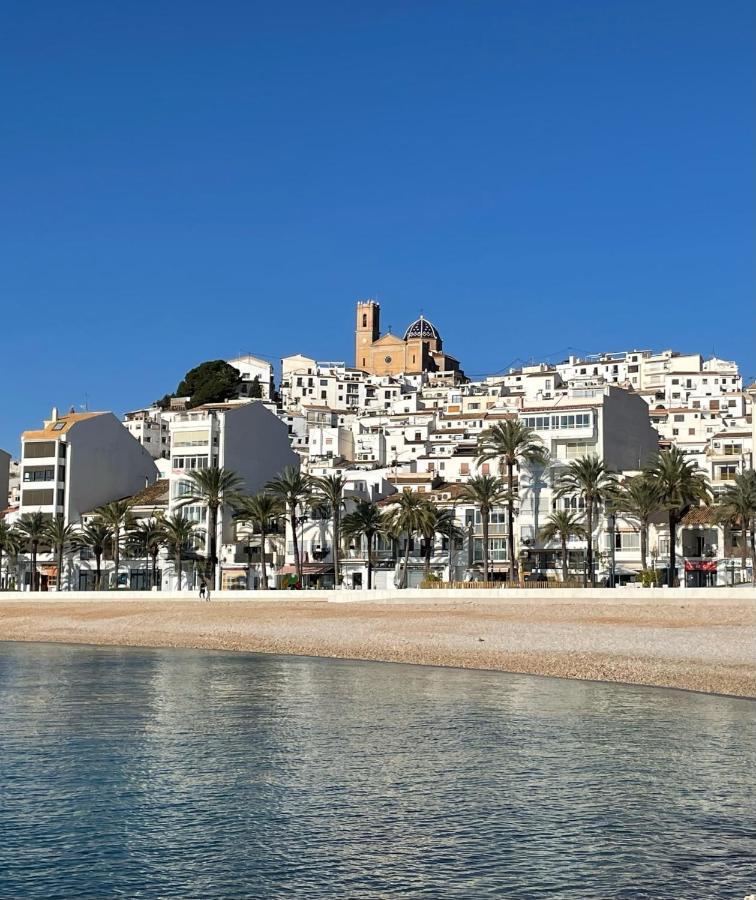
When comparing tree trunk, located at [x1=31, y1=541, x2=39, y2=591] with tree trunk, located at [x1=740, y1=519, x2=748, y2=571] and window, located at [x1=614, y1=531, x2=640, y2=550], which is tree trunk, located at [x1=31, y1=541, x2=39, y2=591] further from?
tree trunk, located at [x1=740, y1=519, x2=748, y2=571]

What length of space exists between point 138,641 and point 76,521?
56334mm

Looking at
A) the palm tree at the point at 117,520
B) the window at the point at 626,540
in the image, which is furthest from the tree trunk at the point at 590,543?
the palm tree at the point at 117,520

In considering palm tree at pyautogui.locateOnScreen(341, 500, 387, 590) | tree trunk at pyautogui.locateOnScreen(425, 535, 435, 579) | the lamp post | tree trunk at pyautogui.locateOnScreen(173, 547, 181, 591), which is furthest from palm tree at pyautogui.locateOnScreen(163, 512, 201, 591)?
the lamp post

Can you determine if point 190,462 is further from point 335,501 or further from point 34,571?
point 335,501

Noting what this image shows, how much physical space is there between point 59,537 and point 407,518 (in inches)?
1309

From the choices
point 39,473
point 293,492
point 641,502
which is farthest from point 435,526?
point 39,473

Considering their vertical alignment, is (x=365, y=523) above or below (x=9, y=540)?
above

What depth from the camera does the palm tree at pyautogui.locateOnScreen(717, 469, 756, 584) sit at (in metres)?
87.7

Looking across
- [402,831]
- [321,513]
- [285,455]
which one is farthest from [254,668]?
[285,455]

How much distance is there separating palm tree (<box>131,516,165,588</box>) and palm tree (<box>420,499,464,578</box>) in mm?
23723

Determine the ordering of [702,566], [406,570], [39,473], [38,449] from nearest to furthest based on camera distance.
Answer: [702,566] < [406,570] < [38,449] < [39,473]

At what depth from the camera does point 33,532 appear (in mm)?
110750

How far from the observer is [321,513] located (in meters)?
107

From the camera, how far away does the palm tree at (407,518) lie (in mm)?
96688
